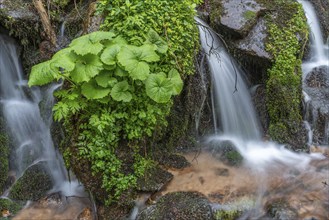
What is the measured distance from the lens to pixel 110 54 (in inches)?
152

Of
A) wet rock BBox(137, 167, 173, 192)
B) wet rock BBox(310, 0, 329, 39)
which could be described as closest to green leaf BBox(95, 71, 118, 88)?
wet rock BBox(137, 167, 173, 192)

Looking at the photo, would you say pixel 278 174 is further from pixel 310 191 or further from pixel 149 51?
pixel 149 51

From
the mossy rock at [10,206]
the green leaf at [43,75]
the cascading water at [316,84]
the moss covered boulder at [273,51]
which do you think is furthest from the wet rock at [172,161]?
the cascading water at [316,84]

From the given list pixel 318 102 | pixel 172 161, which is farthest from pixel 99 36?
pixel 318 102

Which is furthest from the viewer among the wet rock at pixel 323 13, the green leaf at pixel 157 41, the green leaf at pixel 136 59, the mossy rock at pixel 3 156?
the wet rock at pixel 323 13

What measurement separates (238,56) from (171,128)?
183cm

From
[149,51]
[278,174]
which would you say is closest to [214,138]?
[278,174]

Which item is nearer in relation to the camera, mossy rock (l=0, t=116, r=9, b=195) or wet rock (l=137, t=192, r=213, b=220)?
wet rock (l=137, t=192, r=213, b=220)

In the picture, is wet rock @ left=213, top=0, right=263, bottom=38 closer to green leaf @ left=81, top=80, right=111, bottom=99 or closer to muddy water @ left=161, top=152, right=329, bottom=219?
→ muddy water @ left=161, top=152, right=329, bottom=219

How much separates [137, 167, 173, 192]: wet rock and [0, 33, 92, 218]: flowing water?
118cm

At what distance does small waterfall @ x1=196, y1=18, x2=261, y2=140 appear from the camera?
19.4 ft

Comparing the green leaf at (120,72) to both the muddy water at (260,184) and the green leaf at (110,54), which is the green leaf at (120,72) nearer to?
the green leaf at (110,54)

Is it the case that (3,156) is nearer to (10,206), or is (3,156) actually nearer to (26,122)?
(26,122)

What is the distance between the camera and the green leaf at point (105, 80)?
12.7ft
